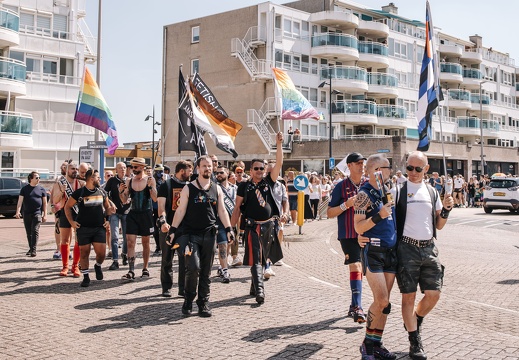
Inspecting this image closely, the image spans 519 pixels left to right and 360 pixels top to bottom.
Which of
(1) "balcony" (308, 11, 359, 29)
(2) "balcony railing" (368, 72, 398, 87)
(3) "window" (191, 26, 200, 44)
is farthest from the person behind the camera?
(2) "balcony railing" (368, 72, 398, 87)

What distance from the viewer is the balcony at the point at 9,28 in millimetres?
33281

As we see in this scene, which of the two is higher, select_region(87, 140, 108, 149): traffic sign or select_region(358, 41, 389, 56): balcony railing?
select_region(358, 41, 389, 56): balcony railing

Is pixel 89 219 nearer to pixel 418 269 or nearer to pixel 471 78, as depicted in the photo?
pixel 418 269

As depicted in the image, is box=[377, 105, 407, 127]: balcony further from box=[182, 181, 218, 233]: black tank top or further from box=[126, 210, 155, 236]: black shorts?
box=[182, 181, 218, 233]: black tank top

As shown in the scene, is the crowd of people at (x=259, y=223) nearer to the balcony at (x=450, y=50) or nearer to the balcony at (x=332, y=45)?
the balcony at (x=332, y=45)

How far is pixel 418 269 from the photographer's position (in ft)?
19.6

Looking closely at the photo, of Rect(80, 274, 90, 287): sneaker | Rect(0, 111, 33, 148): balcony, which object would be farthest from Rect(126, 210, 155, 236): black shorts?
Rect(0, 111, 33, 148): balcony

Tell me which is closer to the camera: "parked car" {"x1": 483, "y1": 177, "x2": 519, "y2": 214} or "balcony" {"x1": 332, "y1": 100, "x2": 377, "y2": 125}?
"parked car" {"x1": 483, "y1": 177, "x2": 519, "y2": 214}

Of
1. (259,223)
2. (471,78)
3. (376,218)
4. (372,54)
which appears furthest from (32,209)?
(471,78)

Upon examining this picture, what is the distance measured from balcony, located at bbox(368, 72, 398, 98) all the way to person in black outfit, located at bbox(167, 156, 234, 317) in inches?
1879

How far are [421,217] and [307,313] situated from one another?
8.10 ft

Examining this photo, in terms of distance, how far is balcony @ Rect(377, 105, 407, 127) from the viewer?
53.9 metres

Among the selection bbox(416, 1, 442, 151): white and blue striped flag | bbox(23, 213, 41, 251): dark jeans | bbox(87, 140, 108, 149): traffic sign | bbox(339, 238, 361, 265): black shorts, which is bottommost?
bbox(23, 213, 41, 251): dark jeans

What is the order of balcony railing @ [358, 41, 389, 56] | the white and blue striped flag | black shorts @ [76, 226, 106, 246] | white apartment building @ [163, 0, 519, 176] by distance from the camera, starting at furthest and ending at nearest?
balcony railing @ [358, 41, 389, 56], white apartment building @ [163, 0, 519, 176], the white and blue striped flag, black shorts @ [76, 226, 106, 246]
